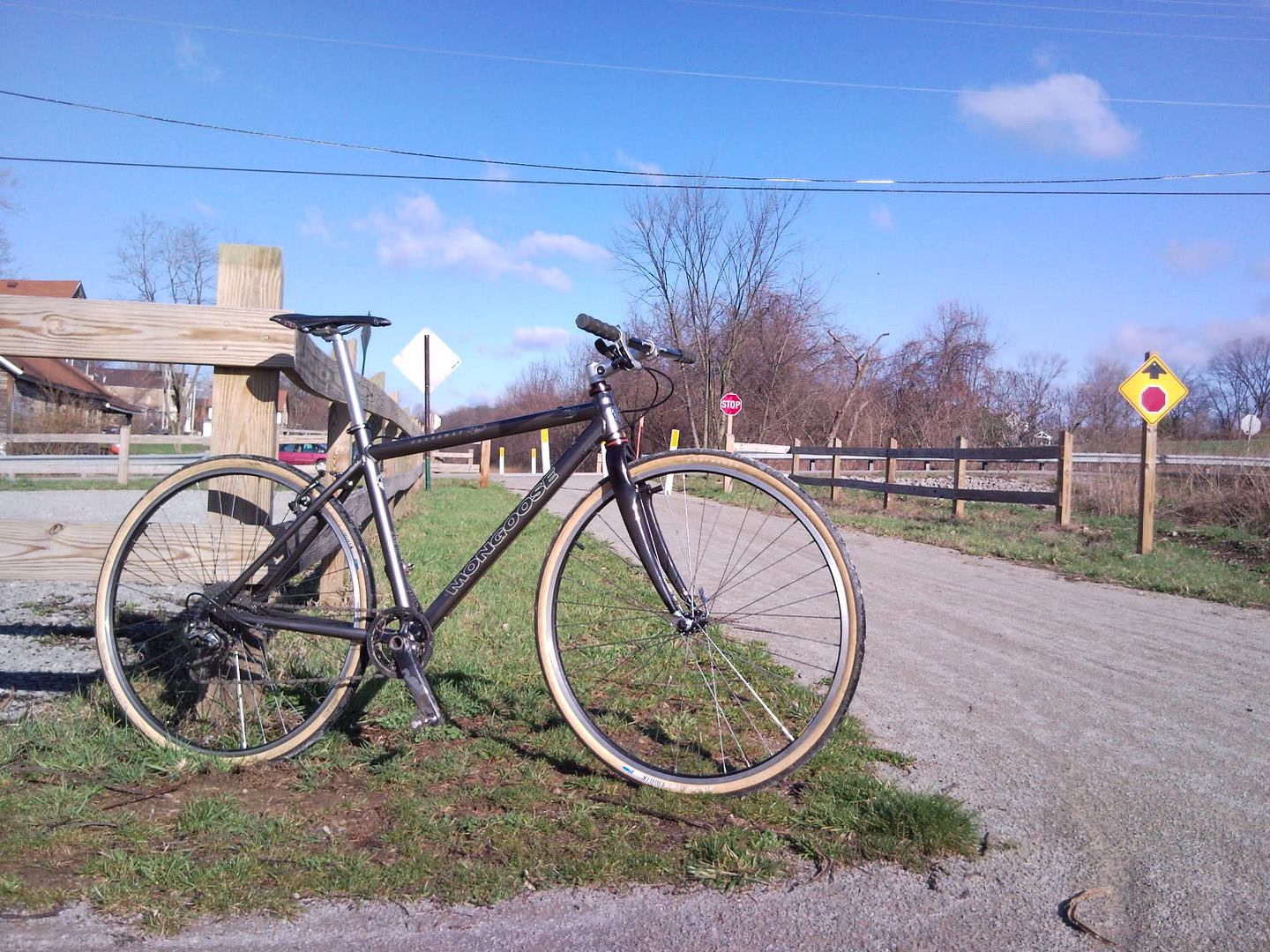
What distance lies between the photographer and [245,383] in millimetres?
3715

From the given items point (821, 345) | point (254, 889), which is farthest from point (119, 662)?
point (821, 345)

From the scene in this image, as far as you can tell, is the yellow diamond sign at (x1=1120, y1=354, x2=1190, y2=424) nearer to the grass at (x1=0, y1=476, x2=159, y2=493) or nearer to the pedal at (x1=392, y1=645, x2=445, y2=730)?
the pedal at (x1=392, y1=645, x2=445, y2=730)

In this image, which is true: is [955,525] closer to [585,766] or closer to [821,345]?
[585,766]

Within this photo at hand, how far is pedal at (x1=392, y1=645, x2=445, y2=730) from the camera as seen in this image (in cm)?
304

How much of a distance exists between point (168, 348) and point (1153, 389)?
10726 mm

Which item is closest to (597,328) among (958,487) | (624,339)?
(624,339)

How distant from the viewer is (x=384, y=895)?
2.29m

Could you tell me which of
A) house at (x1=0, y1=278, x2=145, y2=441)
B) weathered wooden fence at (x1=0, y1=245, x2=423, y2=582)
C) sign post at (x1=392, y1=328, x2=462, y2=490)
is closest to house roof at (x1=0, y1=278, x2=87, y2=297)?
house at (x1=0, y1=278, x2=145, y2=441)

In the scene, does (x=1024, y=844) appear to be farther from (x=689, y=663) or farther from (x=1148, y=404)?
(x=1148, y=404)

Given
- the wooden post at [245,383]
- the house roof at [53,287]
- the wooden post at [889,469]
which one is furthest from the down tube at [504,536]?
the house roof at [53,287]

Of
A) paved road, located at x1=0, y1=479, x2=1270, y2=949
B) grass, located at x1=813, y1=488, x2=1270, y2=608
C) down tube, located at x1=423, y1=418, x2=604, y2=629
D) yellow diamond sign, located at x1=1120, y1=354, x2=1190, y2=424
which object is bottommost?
paved road, located at x1=0, y1=479, x2=1270, y2=949

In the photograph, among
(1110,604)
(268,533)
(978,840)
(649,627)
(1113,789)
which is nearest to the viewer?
(978,840)

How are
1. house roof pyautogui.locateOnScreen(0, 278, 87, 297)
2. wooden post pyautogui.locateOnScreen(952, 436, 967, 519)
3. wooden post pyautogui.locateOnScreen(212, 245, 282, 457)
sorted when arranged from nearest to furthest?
1. wooden post pyautogui.locateOnScreen(212, 245, 282, 457)
2. wooden post pyautogui.locateOnScreen(952, 436, 967, 519)
3. house roof pyautogui.locateOnScreen(0, 278, 87, 297)

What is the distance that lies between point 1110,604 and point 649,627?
5133 millimetres
